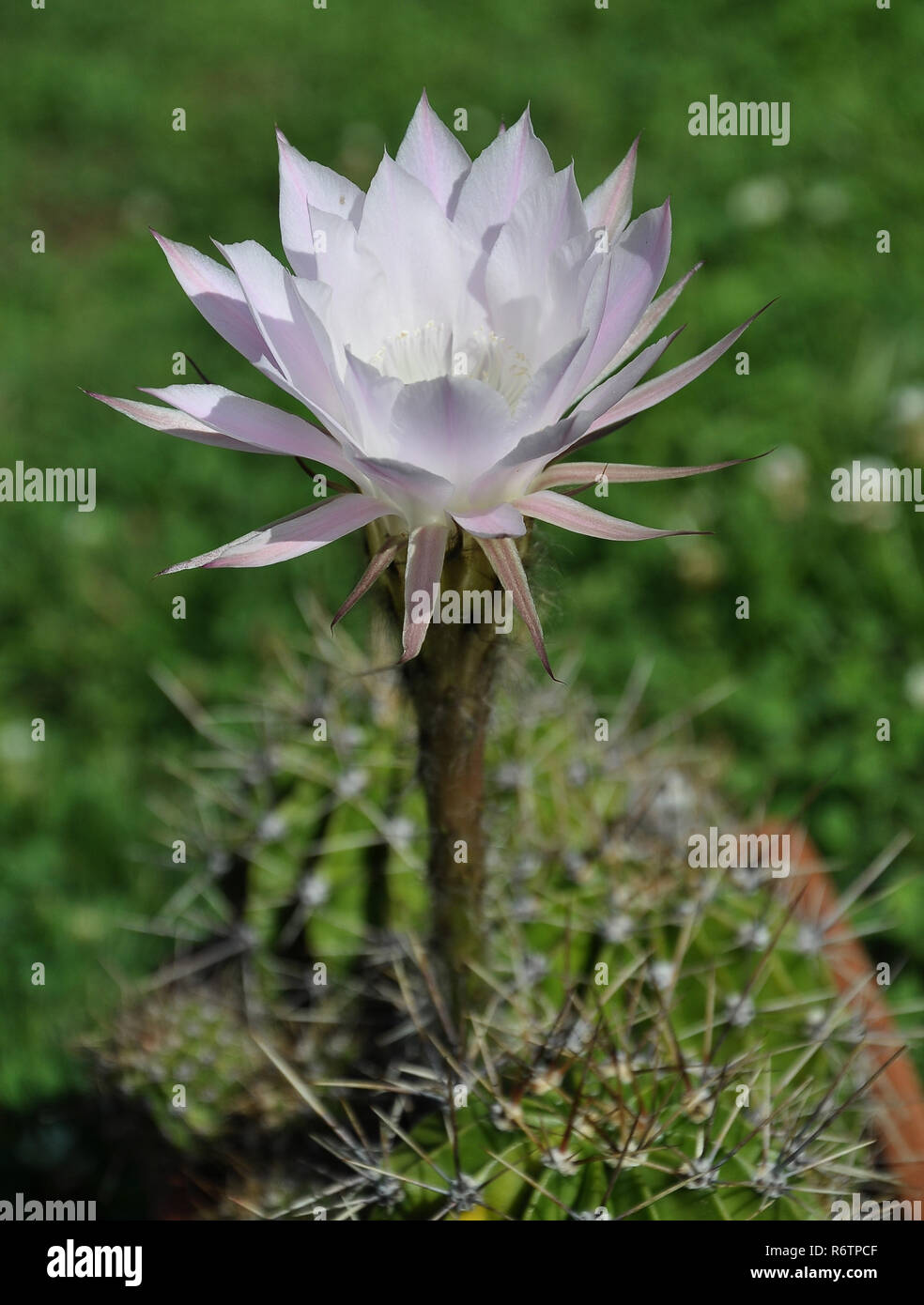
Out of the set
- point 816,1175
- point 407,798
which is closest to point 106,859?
point 407,798

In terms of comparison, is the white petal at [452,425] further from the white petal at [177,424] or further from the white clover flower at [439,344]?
the white petal at [177,424]

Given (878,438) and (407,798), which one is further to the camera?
(878,438)

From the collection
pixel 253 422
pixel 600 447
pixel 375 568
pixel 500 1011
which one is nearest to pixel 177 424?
pixel 253 422

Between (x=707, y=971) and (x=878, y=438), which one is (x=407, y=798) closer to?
(x=707, y=971)

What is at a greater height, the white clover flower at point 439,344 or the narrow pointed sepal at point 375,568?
the white clover flower at point 439,344

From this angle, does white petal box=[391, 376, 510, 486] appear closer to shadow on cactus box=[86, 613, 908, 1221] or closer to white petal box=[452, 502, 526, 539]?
white petal box=[452, 502, 526, 539]

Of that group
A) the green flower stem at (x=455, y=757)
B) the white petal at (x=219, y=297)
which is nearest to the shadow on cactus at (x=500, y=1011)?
the green flower stem at (x=455, y=757)
